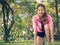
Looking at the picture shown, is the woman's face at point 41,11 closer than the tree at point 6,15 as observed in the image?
Yes

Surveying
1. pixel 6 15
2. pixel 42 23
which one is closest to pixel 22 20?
pixel 6 15

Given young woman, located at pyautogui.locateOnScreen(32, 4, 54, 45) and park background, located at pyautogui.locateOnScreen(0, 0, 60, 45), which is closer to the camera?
young woman, located at pyautogui.locateOnScreen(32, 4, 54, 45)

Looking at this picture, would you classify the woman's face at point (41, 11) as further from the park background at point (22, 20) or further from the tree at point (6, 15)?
the tree at point (6, 15)

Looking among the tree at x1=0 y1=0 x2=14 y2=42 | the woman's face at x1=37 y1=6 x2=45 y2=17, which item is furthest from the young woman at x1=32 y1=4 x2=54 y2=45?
the tree at x1=0 y1=0 x2=14 y2=42

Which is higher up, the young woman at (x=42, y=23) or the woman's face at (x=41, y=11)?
the woman's face at (x=41, y=11)

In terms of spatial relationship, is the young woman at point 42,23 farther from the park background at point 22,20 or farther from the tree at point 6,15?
the tree at point 6,15

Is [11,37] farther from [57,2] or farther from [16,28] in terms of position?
[57,2]

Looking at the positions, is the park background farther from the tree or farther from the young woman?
the young woman

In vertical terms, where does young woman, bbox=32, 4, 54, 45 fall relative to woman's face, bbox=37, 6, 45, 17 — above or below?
below

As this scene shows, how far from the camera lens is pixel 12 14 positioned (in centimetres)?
1214

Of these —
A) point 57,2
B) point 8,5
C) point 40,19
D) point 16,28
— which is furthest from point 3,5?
point 40,19

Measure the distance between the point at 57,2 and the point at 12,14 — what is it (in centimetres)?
327

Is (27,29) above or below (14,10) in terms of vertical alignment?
below

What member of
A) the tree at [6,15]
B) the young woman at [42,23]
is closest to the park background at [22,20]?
the tree at [6,15]
